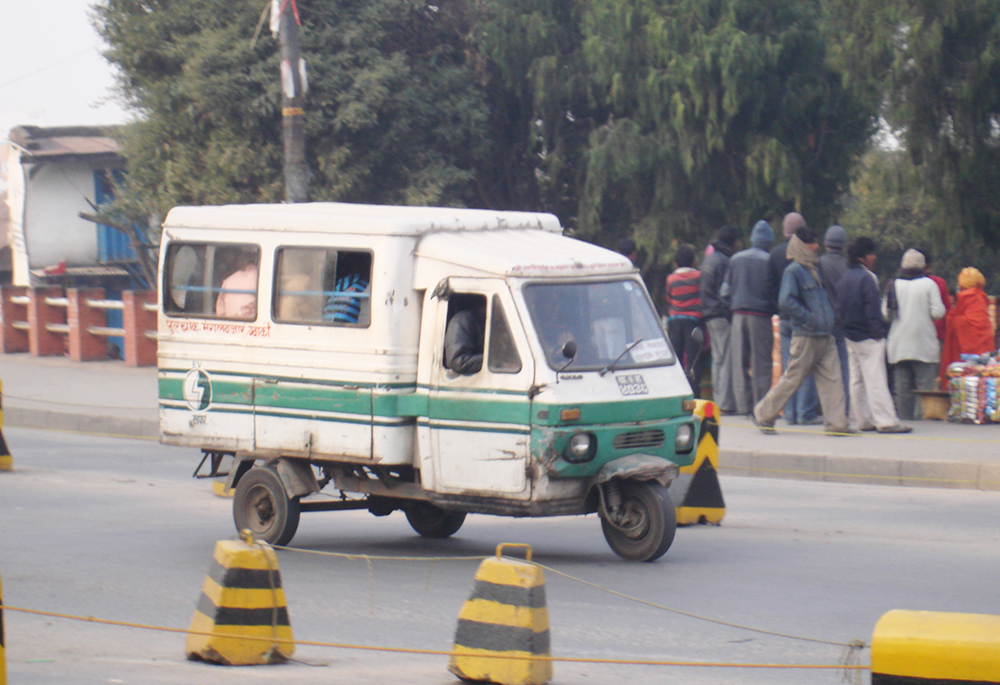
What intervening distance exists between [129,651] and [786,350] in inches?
374

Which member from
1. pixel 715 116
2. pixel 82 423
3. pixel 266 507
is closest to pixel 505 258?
pixel 266 507

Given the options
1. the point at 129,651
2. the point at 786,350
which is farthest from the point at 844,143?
the point at 129,651

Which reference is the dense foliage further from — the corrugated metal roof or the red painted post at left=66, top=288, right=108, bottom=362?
the corrugated metal roof

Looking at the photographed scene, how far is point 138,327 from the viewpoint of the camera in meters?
21.3

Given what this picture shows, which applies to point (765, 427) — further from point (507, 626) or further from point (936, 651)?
point (936, 651)

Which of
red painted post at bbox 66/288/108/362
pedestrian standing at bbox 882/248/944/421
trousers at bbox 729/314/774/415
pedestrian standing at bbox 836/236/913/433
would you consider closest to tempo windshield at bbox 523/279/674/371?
pedestrian standing at bbox 836/236/913/433

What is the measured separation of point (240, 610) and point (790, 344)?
8.84m

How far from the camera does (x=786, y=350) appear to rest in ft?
46.7

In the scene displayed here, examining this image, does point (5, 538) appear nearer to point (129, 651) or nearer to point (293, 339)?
point (293, 339)

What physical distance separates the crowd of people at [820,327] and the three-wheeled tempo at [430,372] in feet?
16.3

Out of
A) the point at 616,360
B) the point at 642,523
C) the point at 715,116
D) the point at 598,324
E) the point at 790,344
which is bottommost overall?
the point at 642,523

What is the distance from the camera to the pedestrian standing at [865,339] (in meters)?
13.5

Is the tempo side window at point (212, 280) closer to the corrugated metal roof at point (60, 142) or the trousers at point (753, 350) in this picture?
the trousers at point (753, 350)

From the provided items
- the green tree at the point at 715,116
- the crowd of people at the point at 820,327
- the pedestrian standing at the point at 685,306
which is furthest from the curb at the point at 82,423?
the green tree at the point at 715,116
